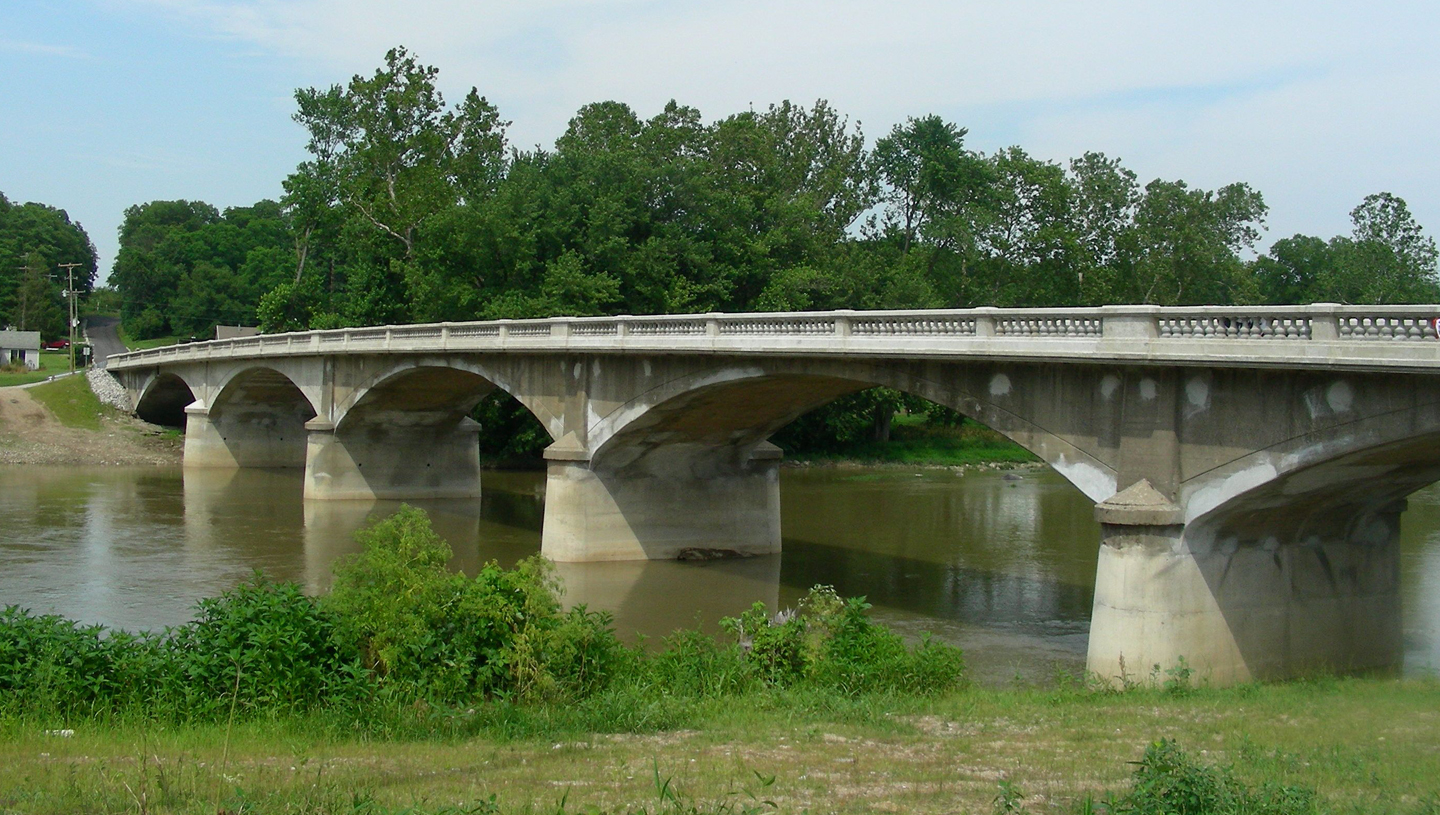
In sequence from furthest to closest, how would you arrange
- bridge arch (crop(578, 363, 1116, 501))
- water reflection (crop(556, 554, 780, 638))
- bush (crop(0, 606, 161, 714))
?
1. water reflection (crop(556, 554, 780, 638))
2. bridge arch (crop(578, 363, 1116, 501))
3. bush (crop(0, 606, 161, 714))

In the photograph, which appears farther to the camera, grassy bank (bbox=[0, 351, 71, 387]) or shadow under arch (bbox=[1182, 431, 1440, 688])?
grassy bank (bbox=[0, 351, 71, 387])

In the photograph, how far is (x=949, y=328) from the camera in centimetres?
2241

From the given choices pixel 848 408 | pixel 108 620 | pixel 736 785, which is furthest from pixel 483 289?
pixel 736 785

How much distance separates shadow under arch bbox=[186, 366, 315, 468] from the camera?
58.7 m

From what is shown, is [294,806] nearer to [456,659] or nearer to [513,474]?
[456,659]

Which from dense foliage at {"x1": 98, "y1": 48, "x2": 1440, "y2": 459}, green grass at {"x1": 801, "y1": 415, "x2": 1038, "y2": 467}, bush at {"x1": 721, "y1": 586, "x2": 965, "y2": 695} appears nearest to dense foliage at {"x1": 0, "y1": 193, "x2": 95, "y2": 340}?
dense foliage at {"x1": 98, "y1": 48, "x2": 1440, "y2": 459}

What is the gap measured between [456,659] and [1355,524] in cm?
1518

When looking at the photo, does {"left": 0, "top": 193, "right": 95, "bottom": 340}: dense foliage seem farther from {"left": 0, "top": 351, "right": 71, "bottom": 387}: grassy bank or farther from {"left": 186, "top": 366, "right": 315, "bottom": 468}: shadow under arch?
{"left": 186, "top": 366, "right": 315, "bottom": 468}: shadow under arch

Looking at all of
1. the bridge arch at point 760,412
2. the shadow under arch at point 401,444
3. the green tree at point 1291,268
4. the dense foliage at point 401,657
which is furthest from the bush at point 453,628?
the green tree at point 1291,268

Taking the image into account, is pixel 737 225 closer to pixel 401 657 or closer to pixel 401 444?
pixel 401 444

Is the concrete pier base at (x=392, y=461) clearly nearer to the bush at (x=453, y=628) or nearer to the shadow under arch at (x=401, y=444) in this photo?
the shadow under arch at (x=401, y=444)

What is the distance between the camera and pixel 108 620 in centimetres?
2312

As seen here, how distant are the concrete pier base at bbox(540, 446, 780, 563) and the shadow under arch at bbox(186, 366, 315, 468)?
29.0 metres

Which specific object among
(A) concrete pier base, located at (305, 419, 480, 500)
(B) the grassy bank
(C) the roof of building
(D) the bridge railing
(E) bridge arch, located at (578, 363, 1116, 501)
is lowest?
(A) concrete pier base, located at (305, 419, 480, 500)
